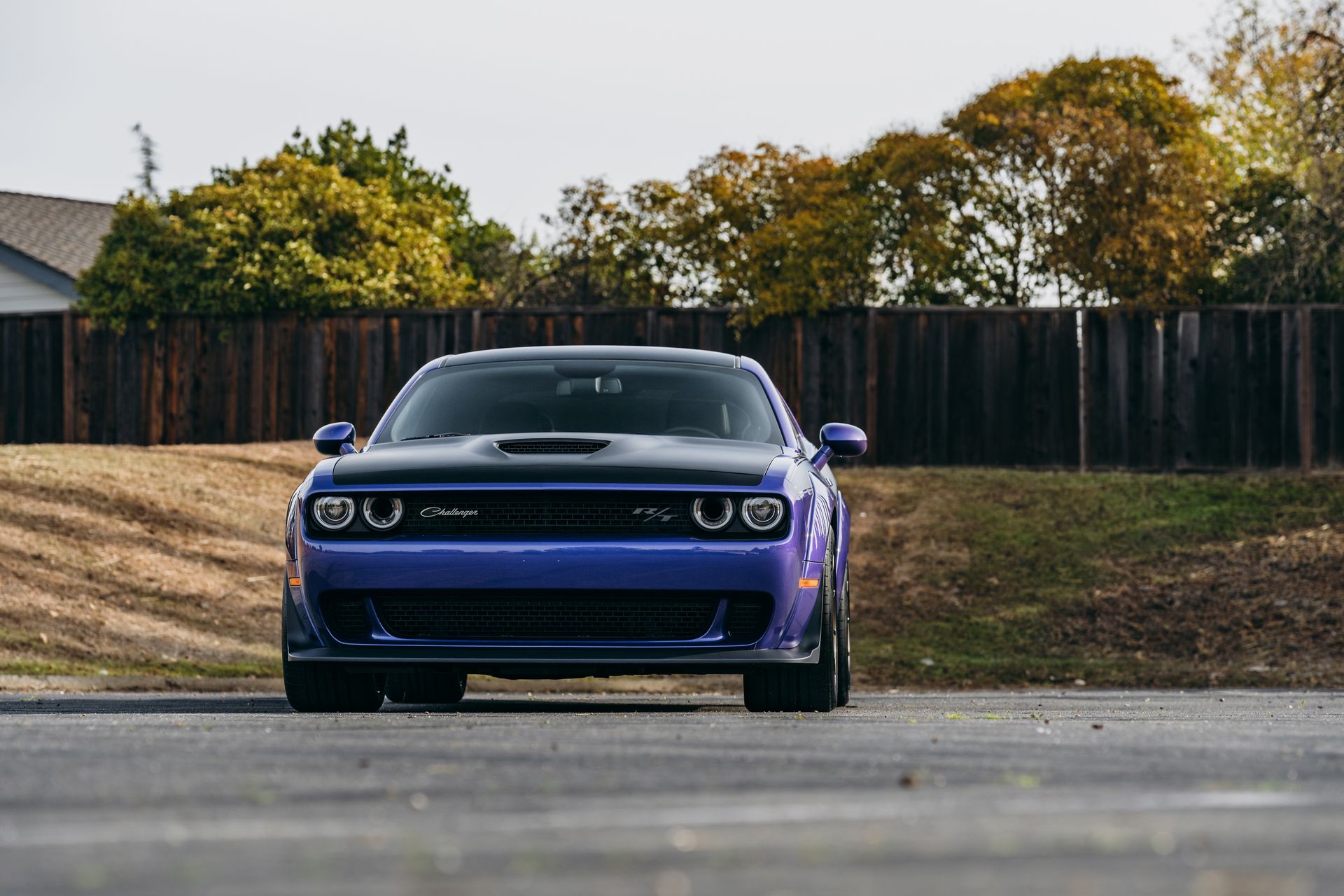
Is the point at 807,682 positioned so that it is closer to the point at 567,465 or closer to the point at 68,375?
the point at 567,465

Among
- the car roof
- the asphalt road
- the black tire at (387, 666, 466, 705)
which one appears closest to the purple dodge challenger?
the asphalt road

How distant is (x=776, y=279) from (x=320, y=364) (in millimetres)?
5940

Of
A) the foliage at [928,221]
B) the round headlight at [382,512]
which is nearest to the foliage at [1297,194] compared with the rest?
the foliage at [928,221]

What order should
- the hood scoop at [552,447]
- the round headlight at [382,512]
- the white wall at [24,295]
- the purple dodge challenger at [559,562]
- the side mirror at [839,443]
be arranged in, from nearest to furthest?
the purple dodge challenger at [559,562] < the round headlight at [382,512] < the hood scoop at [552,447] < the side mirror at [839,443] < the white wall at [24,295]

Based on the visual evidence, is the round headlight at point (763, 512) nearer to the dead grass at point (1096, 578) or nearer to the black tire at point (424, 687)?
the black tire at point (424, 687)

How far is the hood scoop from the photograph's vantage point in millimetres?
7945

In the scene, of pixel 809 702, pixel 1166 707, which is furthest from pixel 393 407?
pixel 1166 707

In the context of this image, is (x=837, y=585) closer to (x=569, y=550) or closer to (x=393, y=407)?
(x=569, y=550)

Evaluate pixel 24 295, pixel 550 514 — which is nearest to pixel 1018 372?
pixel 550 514

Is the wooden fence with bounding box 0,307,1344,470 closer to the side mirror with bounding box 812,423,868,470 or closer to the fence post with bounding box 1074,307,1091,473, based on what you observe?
the fence post with bounding box 1074,307,1091,473

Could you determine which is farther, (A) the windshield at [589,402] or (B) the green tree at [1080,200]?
(B) the green tree at [1080,200]

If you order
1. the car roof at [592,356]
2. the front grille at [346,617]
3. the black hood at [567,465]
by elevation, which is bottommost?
the front grille at [346,617]

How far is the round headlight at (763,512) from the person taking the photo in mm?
7648

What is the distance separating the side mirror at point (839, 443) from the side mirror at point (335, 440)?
2.21 m
